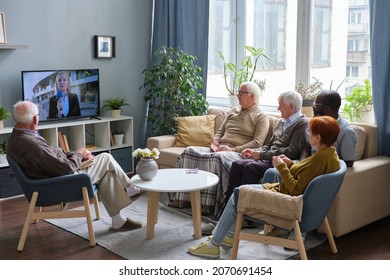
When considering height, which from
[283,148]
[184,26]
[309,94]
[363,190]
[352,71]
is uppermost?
[184,26]

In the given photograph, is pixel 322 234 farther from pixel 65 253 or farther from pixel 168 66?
pixel 168 66

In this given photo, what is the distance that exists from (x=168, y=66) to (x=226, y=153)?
1.61 meters

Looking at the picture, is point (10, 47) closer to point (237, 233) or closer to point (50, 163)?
point (50, 163)

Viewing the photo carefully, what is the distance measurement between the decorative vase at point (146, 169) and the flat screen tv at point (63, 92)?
1947 mm

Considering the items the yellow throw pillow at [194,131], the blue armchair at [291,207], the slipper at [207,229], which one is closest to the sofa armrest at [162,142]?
the yellow throw pillow at [194,131]

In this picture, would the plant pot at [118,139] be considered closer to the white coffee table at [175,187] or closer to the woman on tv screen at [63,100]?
the woman on tv screen at [63,100]

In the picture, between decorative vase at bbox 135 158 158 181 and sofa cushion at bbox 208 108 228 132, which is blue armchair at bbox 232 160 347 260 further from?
sofa cushion at bbox 208 108 228 132

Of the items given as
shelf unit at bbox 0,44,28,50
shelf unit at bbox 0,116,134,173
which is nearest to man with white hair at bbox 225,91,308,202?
shelf unit at bbox 0,116,134,173

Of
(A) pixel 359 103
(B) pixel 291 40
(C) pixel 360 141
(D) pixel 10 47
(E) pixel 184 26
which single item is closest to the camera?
(C) pixel 360 141

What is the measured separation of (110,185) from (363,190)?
1.95 meters

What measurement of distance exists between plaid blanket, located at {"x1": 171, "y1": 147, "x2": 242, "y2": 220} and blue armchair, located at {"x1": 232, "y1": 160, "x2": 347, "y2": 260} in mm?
1108

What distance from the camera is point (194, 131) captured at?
212 inches

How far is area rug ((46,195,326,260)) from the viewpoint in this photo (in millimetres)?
3734

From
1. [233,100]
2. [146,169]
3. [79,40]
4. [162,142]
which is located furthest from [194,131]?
[79,40]
